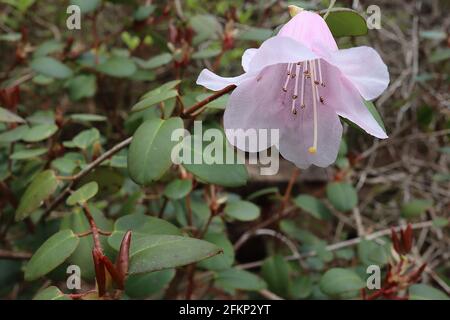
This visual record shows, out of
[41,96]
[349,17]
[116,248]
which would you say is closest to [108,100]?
[41,96]

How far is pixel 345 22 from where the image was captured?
685 millimetres

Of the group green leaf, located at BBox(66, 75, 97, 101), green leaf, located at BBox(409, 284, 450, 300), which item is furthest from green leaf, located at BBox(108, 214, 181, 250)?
green leaf, located at BBox(66, 75, 97, 101)

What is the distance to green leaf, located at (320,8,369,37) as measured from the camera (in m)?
0.66

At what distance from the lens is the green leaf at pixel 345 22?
66 cm

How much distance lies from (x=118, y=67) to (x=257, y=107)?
72cm

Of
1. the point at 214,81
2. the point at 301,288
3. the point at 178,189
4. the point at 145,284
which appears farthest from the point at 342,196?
the point at 214,81

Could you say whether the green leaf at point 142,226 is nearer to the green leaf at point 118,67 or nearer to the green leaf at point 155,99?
the green leaf at point 155,99

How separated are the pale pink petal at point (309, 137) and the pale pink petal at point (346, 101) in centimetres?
3

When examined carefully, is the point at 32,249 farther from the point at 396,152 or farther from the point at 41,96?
the point at 396,152

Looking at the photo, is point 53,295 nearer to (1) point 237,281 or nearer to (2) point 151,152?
(2) point 151,152

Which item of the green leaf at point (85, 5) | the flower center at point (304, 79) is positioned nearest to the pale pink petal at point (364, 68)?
the flower center at point (304, 79)
